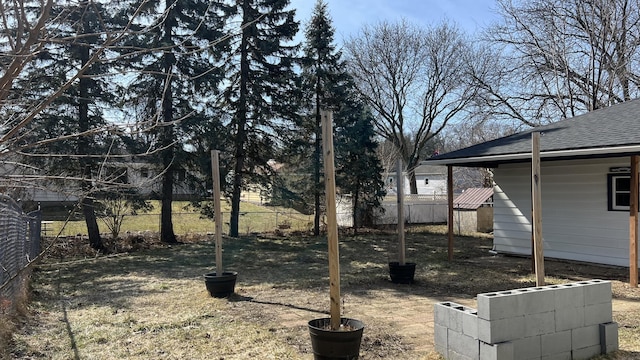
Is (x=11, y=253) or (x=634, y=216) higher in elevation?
(x=634, y=216)

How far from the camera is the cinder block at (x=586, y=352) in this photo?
154 inches

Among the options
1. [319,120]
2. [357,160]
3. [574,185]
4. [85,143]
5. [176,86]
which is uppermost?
[176,86]

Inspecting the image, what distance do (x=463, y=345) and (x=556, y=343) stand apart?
81 centimetres

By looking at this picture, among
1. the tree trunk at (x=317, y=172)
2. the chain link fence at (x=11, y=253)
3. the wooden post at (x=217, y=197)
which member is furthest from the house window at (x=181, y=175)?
the wooden post at (x=217, y=197)

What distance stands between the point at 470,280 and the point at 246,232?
1029 cm

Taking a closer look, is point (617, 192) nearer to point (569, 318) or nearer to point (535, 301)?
point (569, 318)

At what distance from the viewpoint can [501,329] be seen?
11.5 ft

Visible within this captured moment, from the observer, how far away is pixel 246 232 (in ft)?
54.6

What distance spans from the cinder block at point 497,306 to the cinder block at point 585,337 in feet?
2.47

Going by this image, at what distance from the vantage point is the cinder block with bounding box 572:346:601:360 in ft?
12.8

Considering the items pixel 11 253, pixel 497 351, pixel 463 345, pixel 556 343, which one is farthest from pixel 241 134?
pixel 497 351

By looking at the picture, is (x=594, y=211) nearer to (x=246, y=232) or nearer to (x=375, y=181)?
(x=375, y=181)

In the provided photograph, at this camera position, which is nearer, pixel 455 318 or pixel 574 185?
pixel 455 318

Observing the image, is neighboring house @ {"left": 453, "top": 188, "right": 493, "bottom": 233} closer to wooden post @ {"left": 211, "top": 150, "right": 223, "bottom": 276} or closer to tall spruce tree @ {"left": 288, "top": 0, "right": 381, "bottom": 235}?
tall spruce tree @ {"left": 288, "top": 0, "right": 381, "bottom": 235}
